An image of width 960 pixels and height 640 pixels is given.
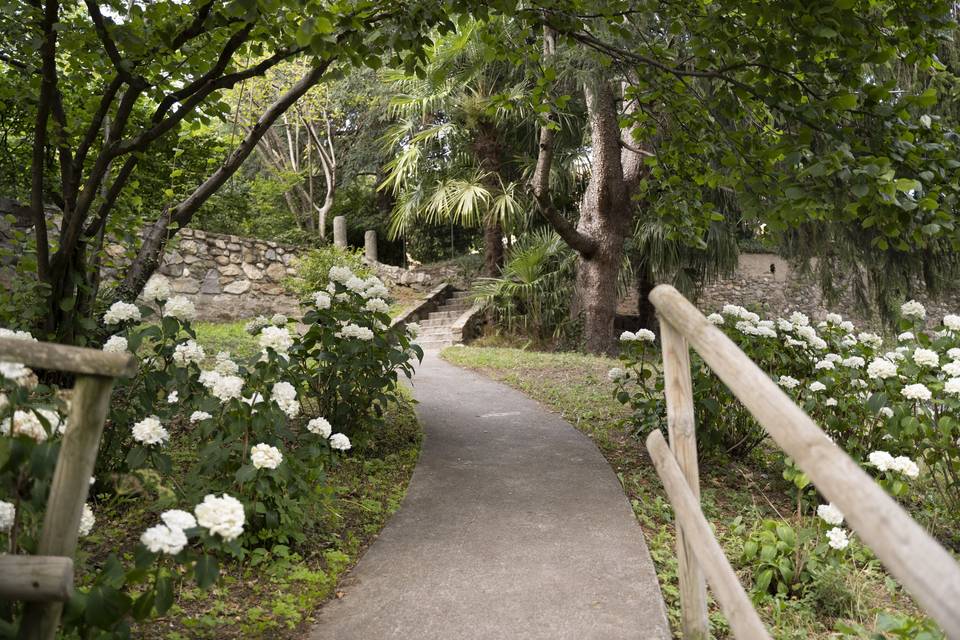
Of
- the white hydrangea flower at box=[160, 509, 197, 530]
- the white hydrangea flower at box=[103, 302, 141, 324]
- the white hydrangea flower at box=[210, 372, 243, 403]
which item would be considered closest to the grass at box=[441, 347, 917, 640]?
the white hydrangea flower at box=[160, 509, 197, 530]

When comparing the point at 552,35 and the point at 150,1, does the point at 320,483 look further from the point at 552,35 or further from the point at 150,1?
the point at 552,35

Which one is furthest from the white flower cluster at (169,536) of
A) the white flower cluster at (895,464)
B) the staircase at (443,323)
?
the staircase at (443,323)

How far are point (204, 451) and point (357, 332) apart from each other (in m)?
1.47

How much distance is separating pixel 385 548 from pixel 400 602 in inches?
21.6

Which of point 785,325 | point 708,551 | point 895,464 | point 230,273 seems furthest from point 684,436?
point 230,273

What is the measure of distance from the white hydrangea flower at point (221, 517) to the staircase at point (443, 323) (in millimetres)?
9743

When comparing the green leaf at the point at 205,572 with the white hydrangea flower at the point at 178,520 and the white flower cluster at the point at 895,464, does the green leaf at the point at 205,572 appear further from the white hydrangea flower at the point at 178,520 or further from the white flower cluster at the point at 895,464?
the white flower cluster at the point at 895,464

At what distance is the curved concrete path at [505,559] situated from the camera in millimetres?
2525

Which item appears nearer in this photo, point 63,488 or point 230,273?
point 63,488

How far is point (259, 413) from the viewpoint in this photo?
2875 mm

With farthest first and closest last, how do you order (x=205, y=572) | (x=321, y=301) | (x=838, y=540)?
(x=321, y=301)
(x=838, y=540)
(x=205, y=572)

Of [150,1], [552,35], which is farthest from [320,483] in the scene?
[552,35]

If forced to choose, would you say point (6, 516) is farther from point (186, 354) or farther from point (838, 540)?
point (838, 540)

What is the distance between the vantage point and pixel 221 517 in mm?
1823
